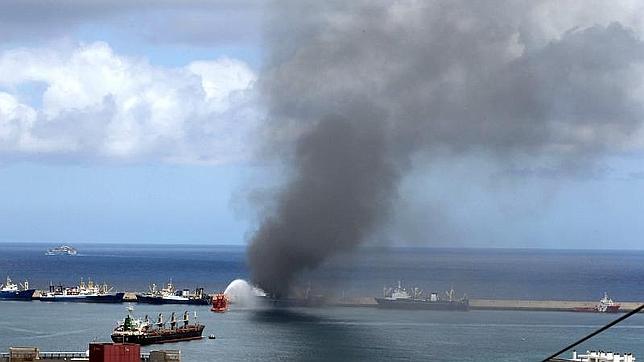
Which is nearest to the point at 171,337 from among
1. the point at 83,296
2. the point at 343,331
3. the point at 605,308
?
the point at 343,331

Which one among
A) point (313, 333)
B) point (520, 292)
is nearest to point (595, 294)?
point (520, 292)

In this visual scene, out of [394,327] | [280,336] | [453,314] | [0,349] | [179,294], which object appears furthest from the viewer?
[179,294]

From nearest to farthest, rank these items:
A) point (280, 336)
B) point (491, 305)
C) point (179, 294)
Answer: point (280, 336), point (491, 305), point (179, 294)

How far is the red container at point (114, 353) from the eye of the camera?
4128 cm

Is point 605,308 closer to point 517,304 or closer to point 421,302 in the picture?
point 517,304

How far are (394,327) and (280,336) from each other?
1313cm

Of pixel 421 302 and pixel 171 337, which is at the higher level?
pixel 421 302

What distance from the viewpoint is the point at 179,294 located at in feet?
464

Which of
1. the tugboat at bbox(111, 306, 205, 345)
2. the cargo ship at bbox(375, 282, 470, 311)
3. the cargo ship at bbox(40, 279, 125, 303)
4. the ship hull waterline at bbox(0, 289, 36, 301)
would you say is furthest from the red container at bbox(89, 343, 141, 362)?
→ the ship hull waterline at bbox(0, 289, 36, 301)

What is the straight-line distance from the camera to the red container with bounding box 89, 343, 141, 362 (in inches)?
1625

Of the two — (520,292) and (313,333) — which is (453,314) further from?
(520,292)

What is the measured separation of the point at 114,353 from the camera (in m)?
42.2

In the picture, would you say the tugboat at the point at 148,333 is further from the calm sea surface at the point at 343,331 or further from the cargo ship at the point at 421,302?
the cargo ship at the point at 421,302

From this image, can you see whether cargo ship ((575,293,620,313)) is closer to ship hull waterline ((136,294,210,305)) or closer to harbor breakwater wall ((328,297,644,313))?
harbor breakwater wall ((328,297,644,313))
